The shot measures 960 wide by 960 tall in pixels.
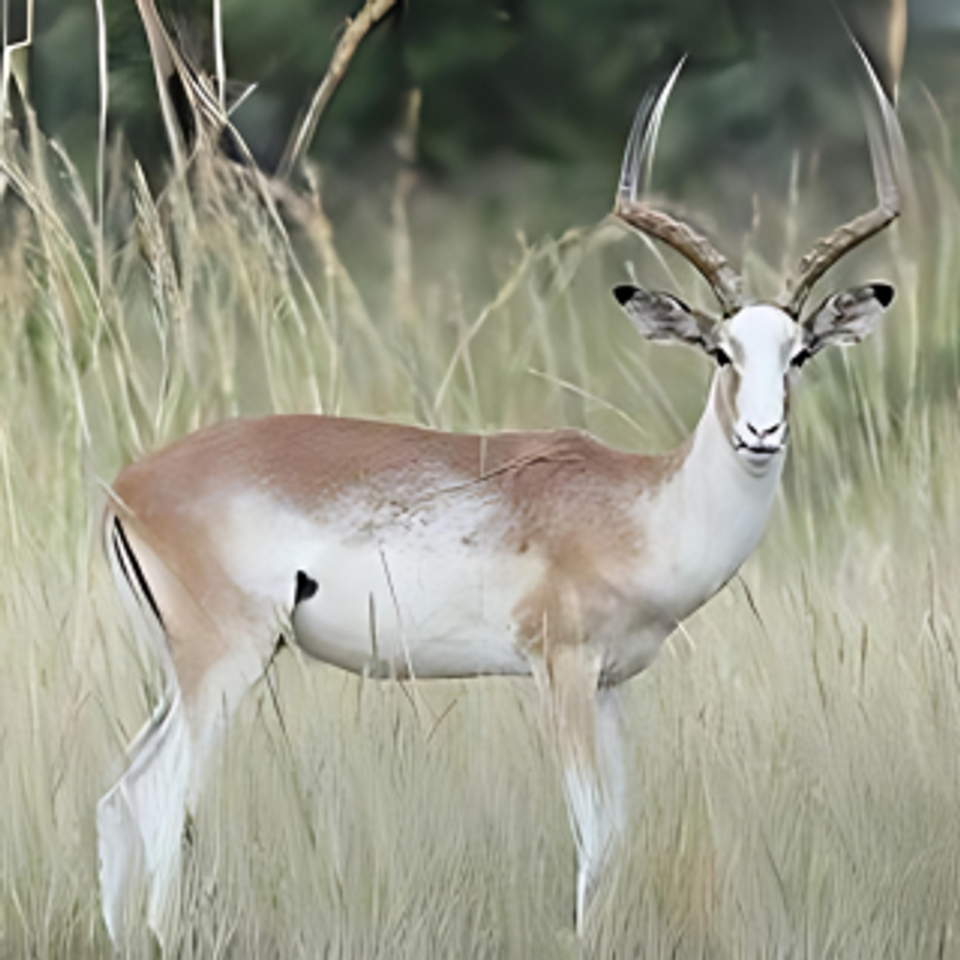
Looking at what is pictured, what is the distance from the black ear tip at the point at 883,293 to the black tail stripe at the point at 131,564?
1978 mm

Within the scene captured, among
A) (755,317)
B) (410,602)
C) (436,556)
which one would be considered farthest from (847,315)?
(410,602)

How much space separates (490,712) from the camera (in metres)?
4.09

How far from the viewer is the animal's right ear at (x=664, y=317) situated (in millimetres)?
3938

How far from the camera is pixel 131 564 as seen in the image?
12.6ft

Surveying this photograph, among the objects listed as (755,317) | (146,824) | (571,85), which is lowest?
(146,824)

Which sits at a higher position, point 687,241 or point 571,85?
point 571,85

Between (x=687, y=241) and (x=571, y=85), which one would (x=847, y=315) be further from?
(x=571, y=85)

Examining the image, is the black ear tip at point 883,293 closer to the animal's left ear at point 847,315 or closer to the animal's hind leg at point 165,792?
the animal's left ear at point 847,315

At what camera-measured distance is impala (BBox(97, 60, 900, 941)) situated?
3.71 metres

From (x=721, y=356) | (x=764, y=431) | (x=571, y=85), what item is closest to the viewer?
(x=764, y=431)

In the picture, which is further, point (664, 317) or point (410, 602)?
point (664, 317)

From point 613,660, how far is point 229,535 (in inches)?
38.9

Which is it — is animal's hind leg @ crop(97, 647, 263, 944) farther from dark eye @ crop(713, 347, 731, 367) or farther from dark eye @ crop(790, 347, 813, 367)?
dark eye @ crop(790, 347, 813, 367)

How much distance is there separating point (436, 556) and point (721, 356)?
855 mm
